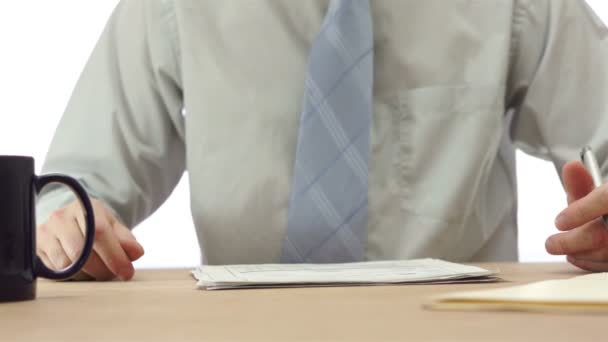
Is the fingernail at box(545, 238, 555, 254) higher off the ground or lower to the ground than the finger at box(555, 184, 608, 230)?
lower

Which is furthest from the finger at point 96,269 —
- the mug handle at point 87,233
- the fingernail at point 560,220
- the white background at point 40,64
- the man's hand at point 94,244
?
the white background at point 40,64

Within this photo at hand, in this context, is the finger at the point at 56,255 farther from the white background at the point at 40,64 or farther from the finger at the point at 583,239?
the white background at the point at 40,64

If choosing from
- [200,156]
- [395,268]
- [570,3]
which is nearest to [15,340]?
[395,268]

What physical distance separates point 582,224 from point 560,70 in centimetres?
50

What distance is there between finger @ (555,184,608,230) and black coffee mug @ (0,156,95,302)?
1.89ft

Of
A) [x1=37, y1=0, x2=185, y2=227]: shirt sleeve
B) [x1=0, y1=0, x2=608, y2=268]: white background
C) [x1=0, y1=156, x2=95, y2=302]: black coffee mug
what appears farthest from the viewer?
[x1=0, y1=0, x2=608, y2=268]: white background

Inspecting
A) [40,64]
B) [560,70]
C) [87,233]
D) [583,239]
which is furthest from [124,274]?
[40,64]

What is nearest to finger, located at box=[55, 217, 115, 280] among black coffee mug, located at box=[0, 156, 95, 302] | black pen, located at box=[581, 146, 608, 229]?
black coffee mug, located at box=[0, 156, 95, 302]

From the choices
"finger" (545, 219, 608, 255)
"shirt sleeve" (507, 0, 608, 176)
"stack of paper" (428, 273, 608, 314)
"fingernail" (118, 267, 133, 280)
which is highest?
"shirt sleeve" (507, 0, 608, 176)

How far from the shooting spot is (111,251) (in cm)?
90

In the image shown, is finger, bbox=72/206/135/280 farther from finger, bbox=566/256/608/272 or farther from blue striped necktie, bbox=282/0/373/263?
finger, bbox=566/256/608/272

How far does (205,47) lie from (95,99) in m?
0.21

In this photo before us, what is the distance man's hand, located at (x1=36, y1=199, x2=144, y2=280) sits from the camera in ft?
2.93

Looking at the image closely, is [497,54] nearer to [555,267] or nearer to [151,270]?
[555,267]
